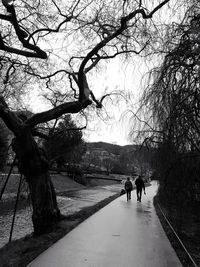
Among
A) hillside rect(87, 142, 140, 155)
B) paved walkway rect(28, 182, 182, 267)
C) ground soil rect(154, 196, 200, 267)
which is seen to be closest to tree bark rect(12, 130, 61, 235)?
paved walkway rect(28, 182, 182, 267)

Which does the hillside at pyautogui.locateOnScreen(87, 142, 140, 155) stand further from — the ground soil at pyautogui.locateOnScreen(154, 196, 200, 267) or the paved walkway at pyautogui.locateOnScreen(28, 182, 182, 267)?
the paved walkway at pyautogui.locateOnScreen(28, 182, 182, 267)

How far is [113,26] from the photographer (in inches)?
453

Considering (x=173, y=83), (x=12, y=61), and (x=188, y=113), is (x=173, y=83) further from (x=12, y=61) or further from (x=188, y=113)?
(x=12, y=61)

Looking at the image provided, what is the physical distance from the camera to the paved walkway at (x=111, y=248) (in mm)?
7121

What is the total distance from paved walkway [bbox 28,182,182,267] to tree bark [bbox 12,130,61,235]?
1177mm

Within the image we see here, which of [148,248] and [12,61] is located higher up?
[12,61]

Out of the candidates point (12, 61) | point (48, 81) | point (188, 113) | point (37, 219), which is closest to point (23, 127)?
point (37, 219)

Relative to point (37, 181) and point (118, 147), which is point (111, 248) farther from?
point (118, 147)

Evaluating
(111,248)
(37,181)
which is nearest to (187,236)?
(111,248)

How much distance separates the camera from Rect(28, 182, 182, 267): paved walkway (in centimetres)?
712

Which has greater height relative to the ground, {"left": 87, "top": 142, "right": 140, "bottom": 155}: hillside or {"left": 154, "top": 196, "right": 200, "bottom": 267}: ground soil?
{"left": 87, "top": 142, "right": 140, "bottom": 155}: hillside

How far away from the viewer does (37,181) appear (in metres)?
12.0

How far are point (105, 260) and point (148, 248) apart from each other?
1.85 metres

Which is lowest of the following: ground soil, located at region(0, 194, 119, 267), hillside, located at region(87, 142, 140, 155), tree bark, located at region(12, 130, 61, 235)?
ground soil, located at region(0, 194, 119, 267)
